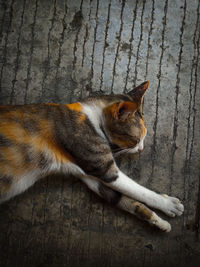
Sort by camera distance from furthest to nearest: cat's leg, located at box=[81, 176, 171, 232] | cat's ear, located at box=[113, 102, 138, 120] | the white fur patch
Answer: cat's leg, located at box=[81, 176, 171, 232] → the white fur patch → cat's ear, located at box=[113, 102, 138, 120]

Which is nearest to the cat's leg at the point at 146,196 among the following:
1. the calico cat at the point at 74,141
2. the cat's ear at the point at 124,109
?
the calico cat at the point at 74,141

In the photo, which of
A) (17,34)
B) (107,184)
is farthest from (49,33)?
(107,184)

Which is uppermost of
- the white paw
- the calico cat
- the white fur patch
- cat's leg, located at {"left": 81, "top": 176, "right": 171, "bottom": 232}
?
the calico cat

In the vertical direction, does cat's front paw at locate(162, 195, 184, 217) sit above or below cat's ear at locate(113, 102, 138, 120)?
below

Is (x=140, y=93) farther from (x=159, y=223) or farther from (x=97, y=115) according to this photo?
(x=159, y=223)

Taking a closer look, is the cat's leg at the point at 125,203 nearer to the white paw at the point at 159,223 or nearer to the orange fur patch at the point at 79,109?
the white paw at the point at 159,223

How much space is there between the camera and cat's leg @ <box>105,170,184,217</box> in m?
1.32

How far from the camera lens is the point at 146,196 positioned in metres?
1.36

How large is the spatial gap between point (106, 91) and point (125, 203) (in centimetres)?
68

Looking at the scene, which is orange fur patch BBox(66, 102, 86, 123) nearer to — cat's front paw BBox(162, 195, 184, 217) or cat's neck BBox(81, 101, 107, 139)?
cat's neck BBox(81, 101, 107, 139)

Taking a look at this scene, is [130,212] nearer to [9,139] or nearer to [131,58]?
[9,139]

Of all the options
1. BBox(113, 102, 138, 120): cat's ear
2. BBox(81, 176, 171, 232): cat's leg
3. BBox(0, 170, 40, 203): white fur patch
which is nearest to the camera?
BBox(113, 102, 138, 120): cat's ear

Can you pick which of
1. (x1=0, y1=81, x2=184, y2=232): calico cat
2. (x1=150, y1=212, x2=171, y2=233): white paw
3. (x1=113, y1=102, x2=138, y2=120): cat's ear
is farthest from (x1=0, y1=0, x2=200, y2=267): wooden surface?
(x1=113, y1=102, x2=138, y2=120): cat's ear

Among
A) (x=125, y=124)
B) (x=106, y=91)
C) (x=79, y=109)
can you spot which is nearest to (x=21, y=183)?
(x=79, y=109)
